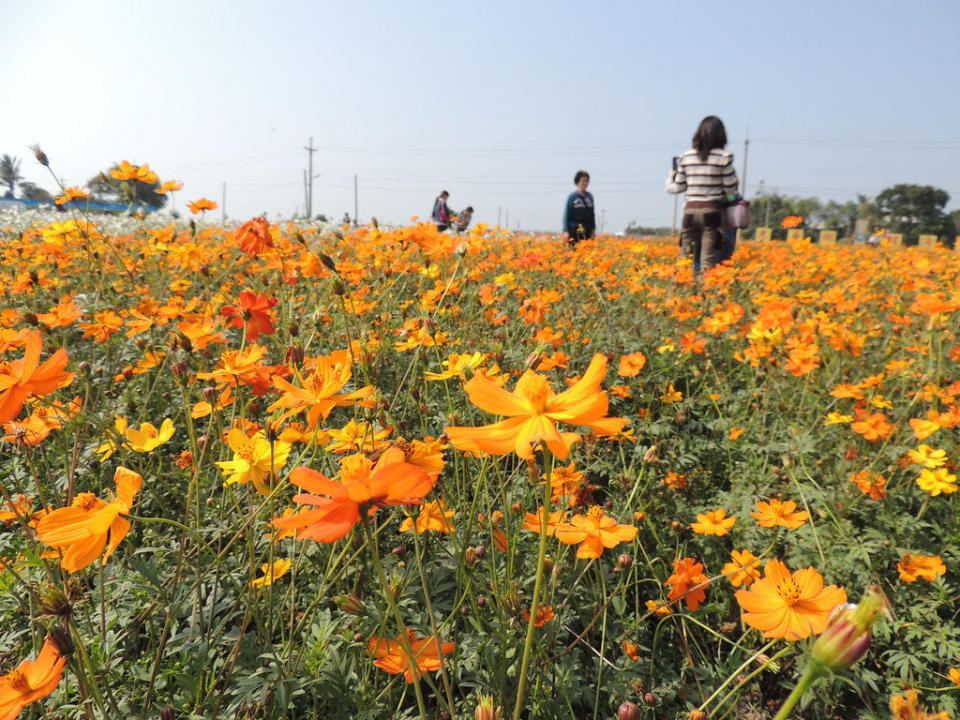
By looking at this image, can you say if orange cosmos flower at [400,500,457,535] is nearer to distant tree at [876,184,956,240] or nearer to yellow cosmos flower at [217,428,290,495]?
yellow cosmos flower at [217,428,290,495]

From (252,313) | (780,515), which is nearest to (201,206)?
(252,313)

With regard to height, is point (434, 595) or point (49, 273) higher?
point (49, 273)

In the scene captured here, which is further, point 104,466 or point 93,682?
point 104,466

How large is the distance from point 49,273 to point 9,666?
308 cm

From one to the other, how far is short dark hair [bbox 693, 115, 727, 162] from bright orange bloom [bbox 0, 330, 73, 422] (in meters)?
4.62

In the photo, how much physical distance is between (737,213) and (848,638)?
444 cm

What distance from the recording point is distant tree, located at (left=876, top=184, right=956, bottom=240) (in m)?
39.6

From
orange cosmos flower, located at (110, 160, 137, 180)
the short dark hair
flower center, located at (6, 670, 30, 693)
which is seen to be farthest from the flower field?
the short dark hair

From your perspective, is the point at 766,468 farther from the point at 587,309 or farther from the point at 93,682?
the point at 93,682

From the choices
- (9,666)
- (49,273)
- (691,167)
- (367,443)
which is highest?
(691,167)

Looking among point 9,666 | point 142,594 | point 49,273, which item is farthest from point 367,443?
point 49,273

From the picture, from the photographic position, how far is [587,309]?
3166 mm

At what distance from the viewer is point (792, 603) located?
78cm

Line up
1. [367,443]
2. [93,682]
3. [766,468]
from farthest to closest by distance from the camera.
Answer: [766,468]
[367,443]
[93,682]
